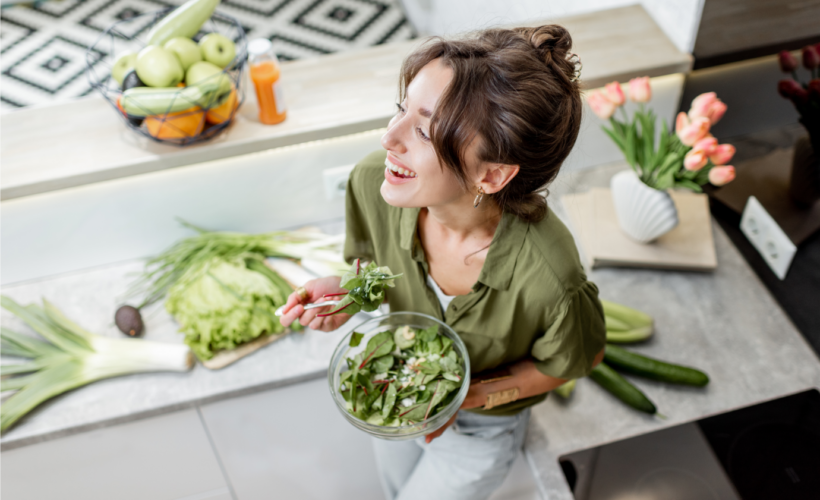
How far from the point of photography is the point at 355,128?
4.73ft

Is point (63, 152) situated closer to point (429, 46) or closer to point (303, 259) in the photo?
point (303, 259)

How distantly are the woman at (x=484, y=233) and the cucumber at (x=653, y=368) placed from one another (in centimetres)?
22

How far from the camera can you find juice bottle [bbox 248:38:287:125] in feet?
4.35

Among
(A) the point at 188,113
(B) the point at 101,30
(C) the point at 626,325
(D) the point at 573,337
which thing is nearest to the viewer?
(D) the point at 573,337

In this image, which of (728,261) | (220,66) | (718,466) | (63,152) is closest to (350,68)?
(220,66)

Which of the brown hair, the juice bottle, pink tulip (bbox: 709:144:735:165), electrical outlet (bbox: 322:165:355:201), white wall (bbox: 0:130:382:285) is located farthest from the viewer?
electrical outlet (bbox: 322:165:355:201)

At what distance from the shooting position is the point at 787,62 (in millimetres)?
1413

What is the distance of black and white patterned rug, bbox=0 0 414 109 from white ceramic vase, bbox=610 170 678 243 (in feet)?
5.85

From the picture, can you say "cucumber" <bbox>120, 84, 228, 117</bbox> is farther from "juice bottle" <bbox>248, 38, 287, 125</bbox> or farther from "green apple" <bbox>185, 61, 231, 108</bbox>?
"juice bottle" <bbox>248, 38, 287, 125</bbox>

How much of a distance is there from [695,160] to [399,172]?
0.67 m

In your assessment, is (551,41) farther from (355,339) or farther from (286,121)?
(286,121)

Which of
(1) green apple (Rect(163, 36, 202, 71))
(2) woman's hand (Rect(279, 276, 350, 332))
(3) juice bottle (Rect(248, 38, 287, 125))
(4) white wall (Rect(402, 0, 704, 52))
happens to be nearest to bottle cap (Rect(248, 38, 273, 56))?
(3) juice bottle (Rect(248, 38, 287, 125))

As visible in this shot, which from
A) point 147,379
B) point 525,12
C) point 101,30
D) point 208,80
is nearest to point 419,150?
point 208,80

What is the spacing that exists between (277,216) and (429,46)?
2.80ft
